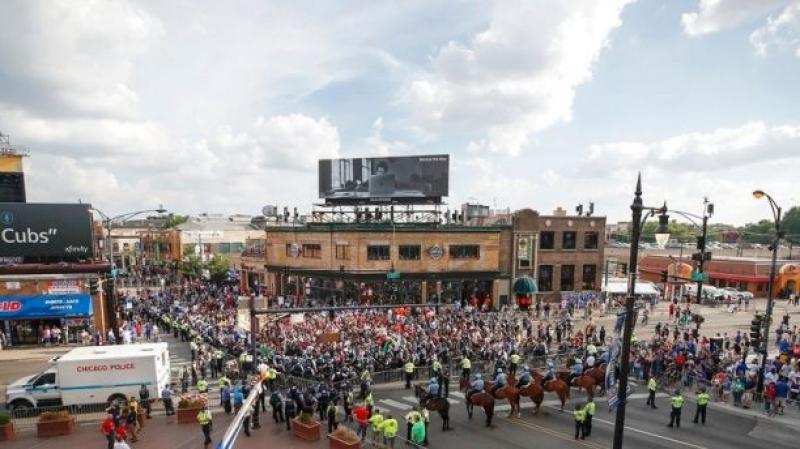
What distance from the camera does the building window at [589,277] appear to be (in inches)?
1944

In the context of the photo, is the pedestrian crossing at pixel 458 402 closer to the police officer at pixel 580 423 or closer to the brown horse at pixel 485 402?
the brown horse at pixel 485 402

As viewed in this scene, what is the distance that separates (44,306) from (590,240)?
48.3 m

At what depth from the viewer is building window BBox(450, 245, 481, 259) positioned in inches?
1811

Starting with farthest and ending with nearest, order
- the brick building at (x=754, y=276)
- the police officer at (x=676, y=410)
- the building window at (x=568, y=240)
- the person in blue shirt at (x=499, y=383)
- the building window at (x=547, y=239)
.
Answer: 1. the brick building at (x=754, y=276)
2. the building window at (x=568, y=240)
3. the building window at (x=547, y=239)
4. the person in blue shirt at (x=499, y=383)
5. the police officer at (x=676, y=410)

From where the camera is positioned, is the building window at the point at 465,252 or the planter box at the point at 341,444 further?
the building window at the point at 465,252

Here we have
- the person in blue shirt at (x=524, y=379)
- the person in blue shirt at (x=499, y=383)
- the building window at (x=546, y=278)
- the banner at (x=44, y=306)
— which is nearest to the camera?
the person in blue shirt at (x=499, y=383)

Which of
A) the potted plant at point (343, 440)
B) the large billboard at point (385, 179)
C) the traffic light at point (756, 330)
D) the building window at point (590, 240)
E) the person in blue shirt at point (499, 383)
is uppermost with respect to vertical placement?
the large billboard at point (385, 179)

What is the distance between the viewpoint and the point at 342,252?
45.5 m

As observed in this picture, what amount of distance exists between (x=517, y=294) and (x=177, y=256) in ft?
197

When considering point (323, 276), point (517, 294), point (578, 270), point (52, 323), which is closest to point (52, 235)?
point (52, 323)

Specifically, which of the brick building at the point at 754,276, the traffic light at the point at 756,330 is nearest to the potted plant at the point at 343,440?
the traffic light at the point at 756,330

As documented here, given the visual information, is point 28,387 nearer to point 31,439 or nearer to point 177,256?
point 31,439

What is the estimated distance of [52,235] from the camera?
35.4m

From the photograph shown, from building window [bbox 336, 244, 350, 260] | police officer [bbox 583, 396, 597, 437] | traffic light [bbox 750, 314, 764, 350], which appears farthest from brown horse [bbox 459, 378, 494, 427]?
building window [bbox 336, 244, 350, 260]
